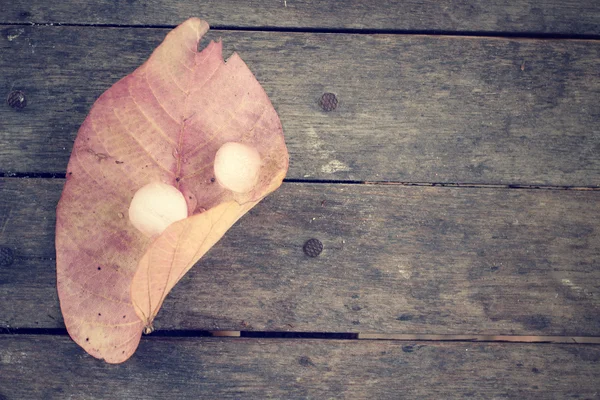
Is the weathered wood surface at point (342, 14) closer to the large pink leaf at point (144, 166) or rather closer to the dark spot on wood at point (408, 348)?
the large pink leaf at point (144, 166)

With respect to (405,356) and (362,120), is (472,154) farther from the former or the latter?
(405,356)

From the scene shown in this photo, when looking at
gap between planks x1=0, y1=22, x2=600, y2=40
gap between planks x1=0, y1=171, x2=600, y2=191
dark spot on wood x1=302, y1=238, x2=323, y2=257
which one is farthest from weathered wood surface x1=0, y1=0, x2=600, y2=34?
dark spot on wood x1=302, y1=238, x2=323, y2=257

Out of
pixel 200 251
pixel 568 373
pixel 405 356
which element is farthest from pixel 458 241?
pixel 200 251

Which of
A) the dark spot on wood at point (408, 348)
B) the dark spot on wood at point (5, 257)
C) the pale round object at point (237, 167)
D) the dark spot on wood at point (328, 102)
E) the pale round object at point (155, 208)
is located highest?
the dark spot on wood at point (328, 102)

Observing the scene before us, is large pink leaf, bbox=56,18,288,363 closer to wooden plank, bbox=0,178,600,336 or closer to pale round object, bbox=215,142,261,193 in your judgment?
pale round object, bbox=215,142,261,193

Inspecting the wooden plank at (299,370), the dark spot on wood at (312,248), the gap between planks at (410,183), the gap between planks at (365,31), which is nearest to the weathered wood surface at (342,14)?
the gap between planks at (365,31)

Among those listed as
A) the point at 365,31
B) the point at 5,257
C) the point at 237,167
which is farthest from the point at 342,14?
the point at 5,257
